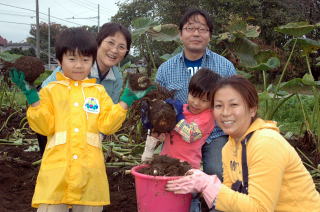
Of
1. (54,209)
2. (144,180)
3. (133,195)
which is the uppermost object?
(144,180)

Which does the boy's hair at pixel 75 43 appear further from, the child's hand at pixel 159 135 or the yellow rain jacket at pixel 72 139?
the child's hand at pixel 159 135

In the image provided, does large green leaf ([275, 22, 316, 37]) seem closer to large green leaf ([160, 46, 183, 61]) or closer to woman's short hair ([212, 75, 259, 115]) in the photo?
large green leaf ([160, 46, 183, 61])

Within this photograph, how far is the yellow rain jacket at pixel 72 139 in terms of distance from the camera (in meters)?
2.30

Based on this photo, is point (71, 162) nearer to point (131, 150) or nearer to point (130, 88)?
point (130, 88)

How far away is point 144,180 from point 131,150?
6.15 ft

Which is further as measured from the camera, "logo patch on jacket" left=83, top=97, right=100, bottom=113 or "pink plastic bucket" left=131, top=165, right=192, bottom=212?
"logo patch on jacket" left=83, top=97, right=100, bottom=113

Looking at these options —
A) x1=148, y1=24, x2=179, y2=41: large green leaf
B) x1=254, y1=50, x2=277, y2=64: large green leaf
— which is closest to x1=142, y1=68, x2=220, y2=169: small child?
x1=148, y1=24, x2=179, y2=41: large green leaf

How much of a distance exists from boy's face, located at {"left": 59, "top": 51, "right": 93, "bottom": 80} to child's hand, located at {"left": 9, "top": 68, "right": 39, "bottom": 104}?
244 mm

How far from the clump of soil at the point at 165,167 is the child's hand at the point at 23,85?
0.70 metres

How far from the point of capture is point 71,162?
91.8 inches

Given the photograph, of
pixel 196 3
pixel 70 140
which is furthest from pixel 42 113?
pixel 196 3

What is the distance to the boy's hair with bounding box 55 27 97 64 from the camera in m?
2.39

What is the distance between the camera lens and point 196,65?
3.29 meters

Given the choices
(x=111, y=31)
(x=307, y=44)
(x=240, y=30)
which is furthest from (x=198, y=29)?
(x=307, y=44)
